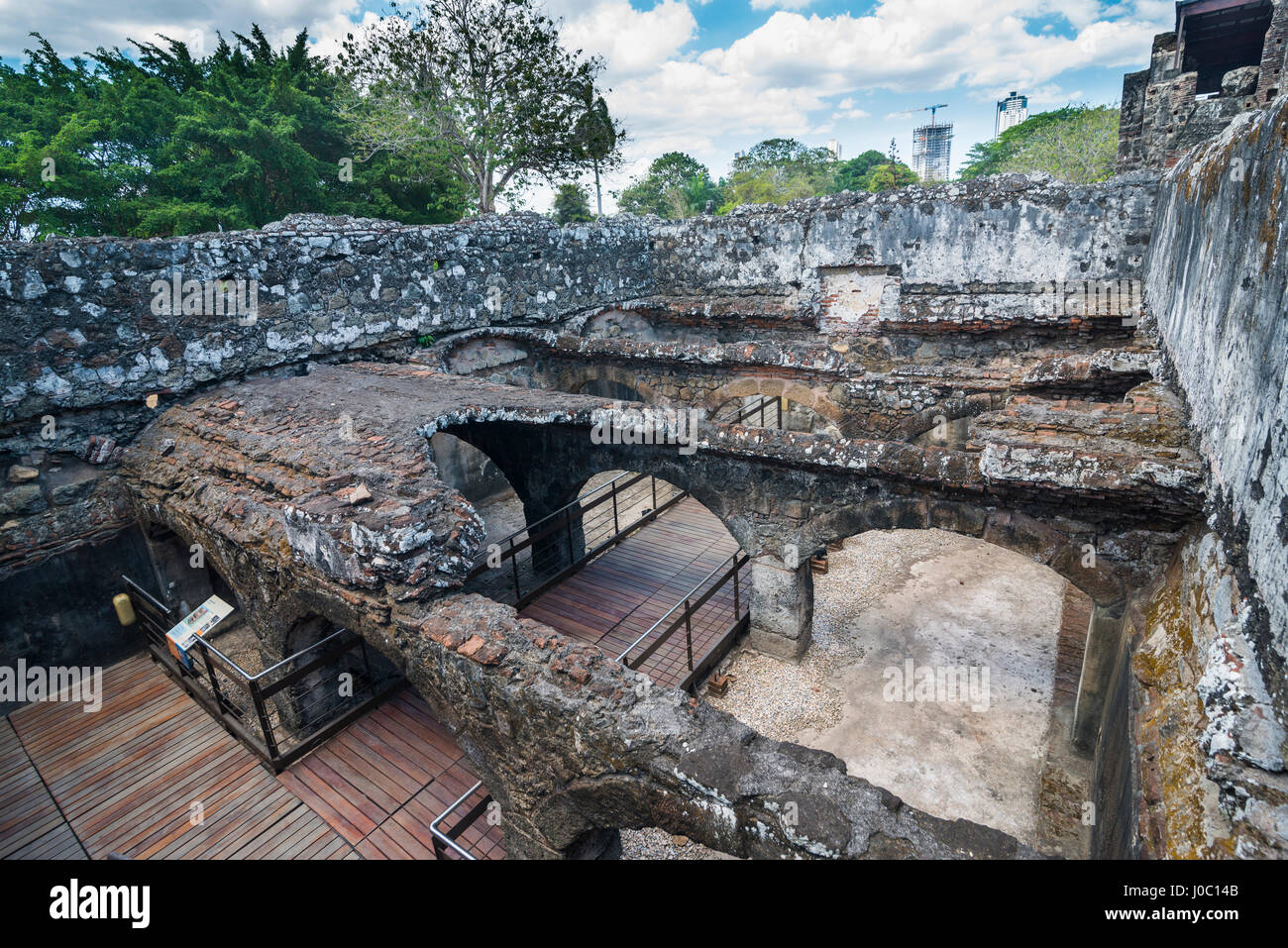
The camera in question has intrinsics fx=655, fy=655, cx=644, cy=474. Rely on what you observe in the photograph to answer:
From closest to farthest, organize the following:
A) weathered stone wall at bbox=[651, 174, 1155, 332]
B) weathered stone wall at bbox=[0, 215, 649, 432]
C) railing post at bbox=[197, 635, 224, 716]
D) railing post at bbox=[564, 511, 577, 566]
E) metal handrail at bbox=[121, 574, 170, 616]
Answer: railing post at bbox=[197, 635, 224, 716] → weathered stone wall at bbox=[0, 215, 649, 432] → metal handrail at bbox=[121, 574, 170, 616] → railing post at bbox=[564, 511, 577, 566] → weathered stone wall at bbox=[651, 174, 1155, 332]

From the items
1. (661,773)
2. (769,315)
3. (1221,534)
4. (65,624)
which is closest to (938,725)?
(1221,534)

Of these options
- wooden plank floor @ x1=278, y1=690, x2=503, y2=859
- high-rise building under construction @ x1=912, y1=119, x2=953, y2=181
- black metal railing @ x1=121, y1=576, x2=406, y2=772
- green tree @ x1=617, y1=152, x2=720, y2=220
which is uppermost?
high-rise building under construction @ x1=912, y1=119, x2=953, y2=181

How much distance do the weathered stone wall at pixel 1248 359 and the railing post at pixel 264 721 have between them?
717 centimetres

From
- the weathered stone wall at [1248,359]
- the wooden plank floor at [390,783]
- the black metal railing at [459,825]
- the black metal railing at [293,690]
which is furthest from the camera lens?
the black metal railing at [293,690]

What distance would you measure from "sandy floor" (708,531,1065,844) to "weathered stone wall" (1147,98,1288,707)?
4225mm

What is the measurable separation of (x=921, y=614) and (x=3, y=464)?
11.8 metres

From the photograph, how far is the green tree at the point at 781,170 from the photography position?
4666 centimetres

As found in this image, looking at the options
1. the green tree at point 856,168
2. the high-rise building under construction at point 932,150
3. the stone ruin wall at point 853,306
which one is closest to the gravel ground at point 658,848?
the stone ruin wall at point 853,306

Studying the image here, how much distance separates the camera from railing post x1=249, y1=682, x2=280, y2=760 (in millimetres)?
6155

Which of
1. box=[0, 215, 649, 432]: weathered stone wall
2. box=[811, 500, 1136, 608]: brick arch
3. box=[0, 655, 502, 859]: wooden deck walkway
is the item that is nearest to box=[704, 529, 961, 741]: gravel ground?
box=[811, 500, 1136, 608]: brick arch

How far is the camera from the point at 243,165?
17062 mm

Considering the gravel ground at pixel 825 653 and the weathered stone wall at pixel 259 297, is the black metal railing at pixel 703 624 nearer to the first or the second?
the gravel ground at pixel 825 653

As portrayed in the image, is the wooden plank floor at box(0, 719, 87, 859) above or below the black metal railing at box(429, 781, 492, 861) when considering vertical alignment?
below

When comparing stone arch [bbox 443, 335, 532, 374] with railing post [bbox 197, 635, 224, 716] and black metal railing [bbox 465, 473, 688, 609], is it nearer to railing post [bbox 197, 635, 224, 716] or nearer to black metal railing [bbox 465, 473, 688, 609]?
black metal railing [bbox 465, 473, 688, 609]
